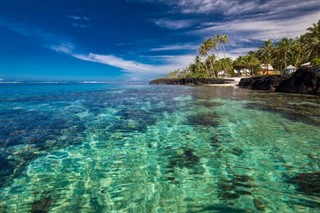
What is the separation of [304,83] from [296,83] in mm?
1677

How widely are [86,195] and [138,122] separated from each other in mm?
7707

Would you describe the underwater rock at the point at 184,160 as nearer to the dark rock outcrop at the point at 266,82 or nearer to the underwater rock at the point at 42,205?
the underwater rock at the point at 42,205

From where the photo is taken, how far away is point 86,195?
4.66m

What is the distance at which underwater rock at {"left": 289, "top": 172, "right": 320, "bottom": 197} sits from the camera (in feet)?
15.3

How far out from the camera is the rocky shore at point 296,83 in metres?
31.8

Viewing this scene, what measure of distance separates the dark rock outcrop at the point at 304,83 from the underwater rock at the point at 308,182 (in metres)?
31.6

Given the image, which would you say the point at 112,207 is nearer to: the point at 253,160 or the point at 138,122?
the point at 253,160

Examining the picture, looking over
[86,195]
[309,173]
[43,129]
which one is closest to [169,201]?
[86,195]

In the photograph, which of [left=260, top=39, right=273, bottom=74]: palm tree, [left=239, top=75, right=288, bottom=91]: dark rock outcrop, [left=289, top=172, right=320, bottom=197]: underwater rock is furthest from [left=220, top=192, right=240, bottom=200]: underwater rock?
[left=260, top=39, right=273, bottom=74]: palm tree

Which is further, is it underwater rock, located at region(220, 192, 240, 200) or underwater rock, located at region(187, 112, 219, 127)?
underwater rock, located at region(187, 112, 219, 127)

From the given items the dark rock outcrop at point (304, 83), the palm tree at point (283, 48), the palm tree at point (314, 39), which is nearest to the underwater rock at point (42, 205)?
the dark rock outcrop at point (304, 83)

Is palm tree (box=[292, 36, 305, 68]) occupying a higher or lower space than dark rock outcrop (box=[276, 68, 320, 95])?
higher

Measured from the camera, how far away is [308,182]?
5.09 metres

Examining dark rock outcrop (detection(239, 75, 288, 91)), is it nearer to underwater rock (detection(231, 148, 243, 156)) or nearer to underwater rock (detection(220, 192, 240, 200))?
underwater rock (detection(231, 148, 243, 156))
